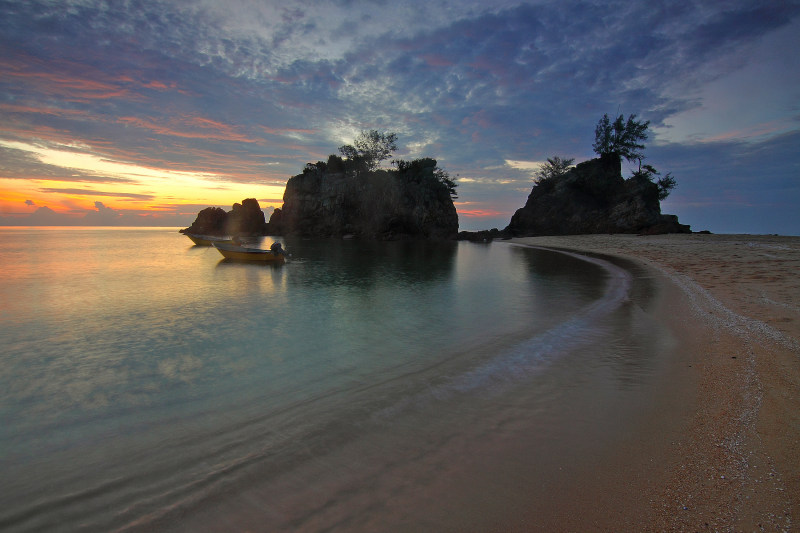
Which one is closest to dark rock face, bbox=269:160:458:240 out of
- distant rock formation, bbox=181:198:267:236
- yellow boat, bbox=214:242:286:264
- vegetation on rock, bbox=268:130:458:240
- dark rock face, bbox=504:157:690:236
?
vegetation on rock, bbox=268:130:458:240

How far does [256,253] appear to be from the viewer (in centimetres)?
3372

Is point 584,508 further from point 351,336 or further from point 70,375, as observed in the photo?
point 70,375

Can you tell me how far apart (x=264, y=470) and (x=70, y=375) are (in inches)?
257

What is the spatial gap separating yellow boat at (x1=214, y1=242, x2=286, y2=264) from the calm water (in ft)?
61.9

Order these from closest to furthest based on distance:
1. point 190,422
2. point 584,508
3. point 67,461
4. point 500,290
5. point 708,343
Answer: point 584,508 < point 67,461 < point 190,422 < point 708,343 < point 500,290

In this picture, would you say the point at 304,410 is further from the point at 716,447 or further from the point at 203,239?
the point at 203,239

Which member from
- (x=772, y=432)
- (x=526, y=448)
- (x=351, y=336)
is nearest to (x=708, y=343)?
(x=772, y=432)

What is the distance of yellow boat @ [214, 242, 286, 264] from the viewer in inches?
1318

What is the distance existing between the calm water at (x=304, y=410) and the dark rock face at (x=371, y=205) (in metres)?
72.4

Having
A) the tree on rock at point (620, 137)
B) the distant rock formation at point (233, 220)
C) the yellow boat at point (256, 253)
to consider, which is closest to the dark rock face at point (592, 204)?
the tree on rock at point (620, 137)

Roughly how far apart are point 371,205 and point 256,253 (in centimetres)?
5578

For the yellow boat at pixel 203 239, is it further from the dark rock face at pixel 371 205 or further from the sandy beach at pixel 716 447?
the sandy beach at pixel 716 447

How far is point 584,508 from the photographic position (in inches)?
139

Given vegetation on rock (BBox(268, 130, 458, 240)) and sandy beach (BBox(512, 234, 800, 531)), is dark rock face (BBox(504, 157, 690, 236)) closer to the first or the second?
vegetation on rock (BBox(268, 130, 458, 240))
